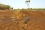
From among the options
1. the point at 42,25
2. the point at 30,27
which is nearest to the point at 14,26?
the point at 30,27

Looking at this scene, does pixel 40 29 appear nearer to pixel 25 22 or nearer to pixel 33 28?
pixel 33 28

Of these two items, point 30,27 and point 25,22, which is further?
point 25,22

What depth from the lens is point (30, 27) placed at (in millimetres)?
13258

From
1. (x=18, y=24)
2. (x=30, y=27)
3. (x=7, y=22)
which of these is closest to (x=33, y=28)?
(x=30, y=27)

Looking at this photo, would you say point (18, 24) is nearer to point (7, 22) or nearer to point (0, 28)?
point (7, 22)

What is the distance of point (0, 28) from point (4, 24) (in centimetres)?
75

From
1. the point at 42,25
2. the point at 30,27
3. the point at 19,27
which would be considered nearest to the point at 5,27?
the point at 19,27

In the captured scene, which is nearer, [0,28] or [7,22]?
[0,28]

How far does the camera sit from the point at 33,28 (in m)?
13.0

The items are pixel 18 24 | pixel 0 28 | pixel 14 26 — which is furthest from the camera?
pixel 18 24

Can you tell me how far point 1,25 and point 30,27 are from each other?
8.21 ft

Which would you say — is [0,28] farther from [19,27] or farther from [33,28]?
[33,28]

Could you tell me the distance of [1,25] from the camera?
1209cm

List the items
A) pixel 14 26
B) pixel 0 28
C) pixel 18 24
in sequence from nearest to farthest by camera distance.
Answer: pixel 0 28 → pixel 14 26 → pixel 18 24
